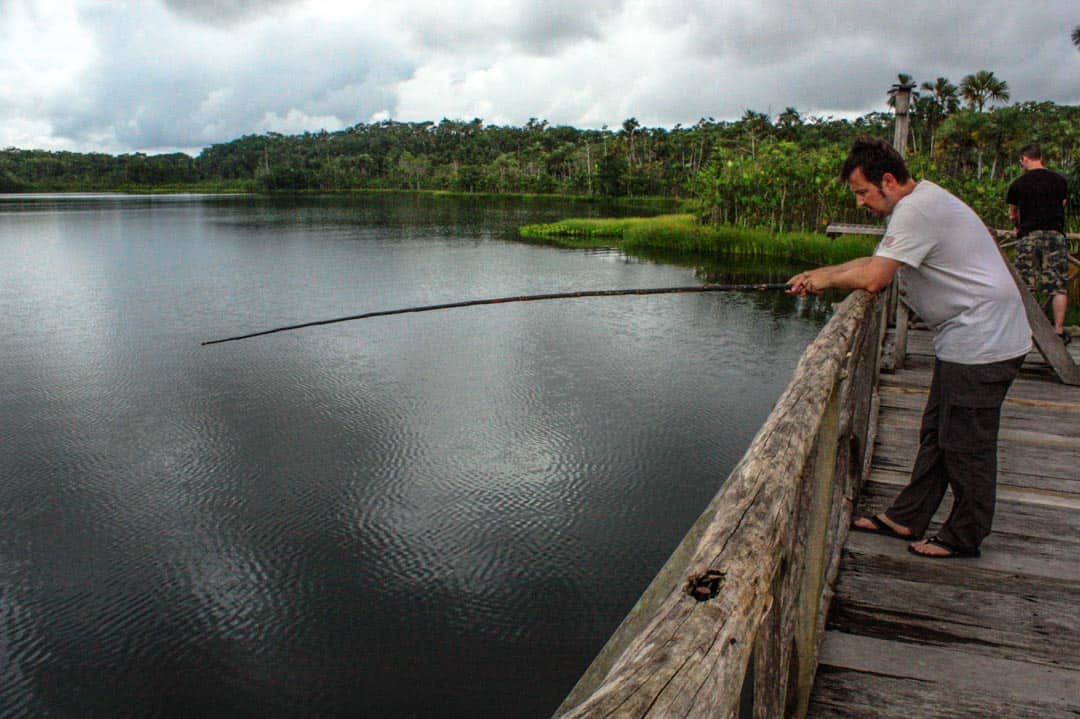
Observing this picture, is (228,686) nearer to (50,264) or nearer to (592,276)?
(592,276)

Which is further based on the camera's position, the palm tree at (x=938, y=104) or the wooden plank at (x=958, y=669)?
the palm tree at (x=938, y=104)

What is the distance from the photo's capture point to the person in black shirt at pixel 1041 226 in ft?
19.9

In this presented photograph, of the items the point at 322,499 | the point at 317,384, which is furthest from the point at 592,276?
the point at 322,499

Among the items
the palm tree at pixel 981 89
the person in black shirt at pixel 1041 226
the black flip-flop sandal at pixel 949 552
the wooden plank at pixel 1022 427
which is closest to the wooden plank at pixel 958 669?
the black flip-flop sandal at pixel 949 552

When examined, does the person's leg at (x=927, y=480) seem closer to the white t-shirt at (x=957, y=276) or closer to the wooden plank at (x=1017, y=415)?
the white t-shirt at (x=957, y=276)

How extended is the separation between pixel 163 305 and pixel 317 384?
336 inches

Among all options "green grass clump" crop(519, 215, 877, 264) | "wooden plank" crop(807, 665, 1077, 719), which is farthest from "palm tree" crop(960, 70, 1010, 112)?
"wooden plank" crop(807, 665, 1077, 719)

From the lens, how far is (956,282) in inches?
107

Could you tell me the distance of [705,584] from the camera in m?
Result: 1.28

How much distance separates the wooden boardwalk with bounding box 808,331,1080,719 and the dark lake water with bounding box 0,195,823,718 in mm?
3071

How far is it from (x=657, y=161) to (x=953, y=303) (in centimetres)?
8243

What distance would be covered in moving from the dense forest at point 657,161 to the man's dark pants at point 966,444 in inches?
208

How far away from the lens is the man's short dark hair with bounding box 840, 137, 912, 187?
2.80m

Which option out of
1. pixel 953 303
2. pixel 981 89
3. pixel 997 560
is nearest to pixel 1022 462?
pixel 997 560
